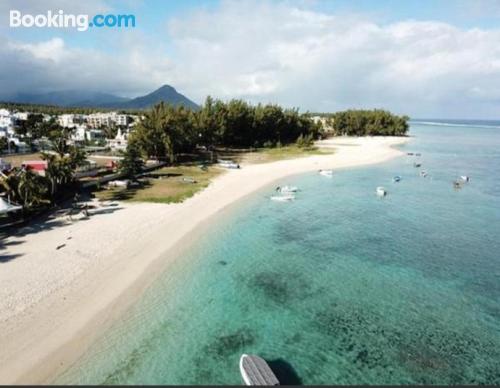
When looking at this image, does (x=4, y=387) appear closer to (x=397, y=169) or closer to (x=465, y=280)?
(x=465, y=280)

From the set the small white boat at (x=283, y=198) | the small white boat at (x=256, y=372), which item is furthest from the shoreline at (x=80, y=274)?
the small white boat at (x=256, y=372)

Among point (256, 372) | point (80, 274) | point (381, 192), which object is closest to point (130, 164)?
point (80, 274)

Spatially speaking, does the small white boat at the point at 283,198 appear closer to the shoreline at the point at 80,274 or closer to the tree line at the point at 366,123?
the shoreline at the point at 80,274

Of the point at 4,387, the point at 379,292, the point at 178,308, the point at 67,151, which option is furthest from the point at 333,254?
the point at 67,151

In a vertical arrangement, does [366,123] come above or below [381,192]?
above

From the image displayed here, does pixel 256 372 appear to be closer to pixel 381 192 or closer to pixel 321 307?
pixel 321 307
